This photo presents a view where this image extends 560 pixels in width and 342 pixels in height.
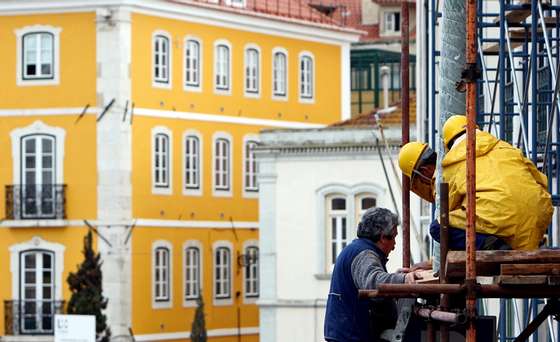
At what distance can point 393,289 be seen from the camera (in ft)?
43.8

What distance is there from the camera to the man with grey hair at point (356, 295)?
49.8ft

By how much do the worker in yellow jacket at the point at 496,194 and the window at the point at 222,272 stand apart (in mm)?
50839

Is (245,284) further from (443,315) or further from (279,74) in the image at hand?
(443,315)

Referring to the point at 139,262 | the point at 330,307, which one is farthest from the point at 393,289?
the point at 139,262

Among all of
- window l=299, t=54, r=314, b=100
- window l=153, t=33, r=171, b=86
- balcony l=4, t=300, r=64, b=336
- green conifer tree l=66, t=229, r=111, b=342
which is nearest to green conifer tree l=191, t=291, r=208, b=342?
green conifer tree l=66, t=229, r=111, b=342

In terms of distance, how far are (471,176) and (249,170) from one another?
5349cm

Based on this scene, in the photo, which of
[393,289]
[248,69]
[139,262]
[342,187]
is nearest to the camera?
[393,289]

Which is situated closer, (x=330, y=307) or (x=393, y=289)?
(x=393, y=289)

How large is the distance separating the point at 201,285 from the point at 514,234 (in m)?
50.9

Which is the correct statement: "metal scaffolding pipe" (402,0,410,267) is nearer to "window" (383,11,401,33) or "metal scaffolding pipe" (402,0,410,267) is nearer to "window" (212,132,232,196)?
"window" (212,132,232,196)

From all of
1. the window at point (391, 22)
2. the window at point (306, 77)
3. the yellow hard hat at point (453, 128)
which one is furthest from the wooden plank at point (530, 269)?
the window at point (391, 22)

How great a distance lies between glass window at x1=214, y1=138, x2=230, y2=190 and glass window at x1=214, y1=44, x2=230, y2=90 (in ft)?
5.07

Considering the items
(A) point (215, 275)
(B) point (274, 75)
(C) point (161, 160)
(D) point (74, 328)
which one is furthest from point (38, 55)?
(D) point (74, 328)

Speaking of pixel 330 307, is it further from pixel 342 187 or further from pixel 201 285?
pixel 201 285
